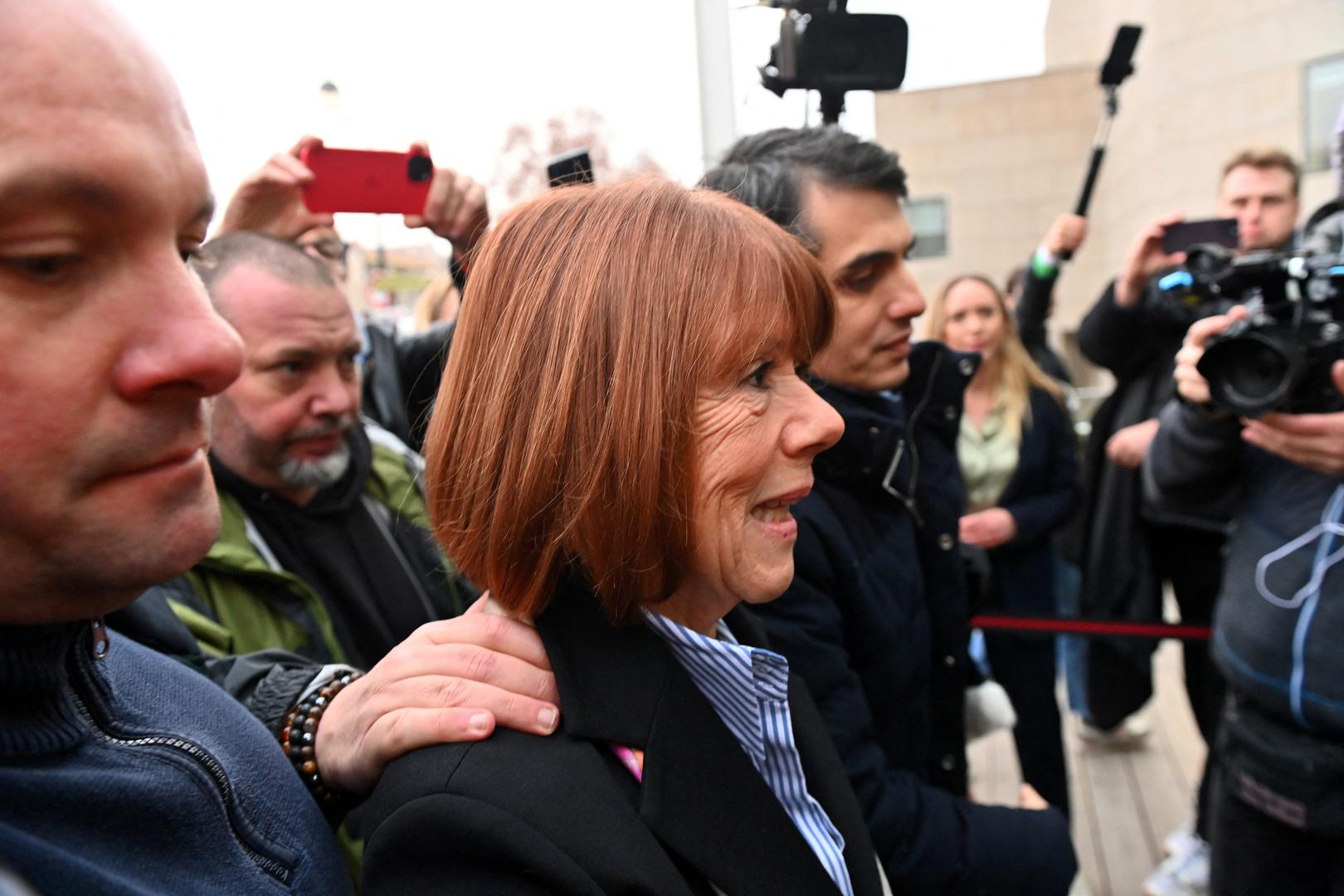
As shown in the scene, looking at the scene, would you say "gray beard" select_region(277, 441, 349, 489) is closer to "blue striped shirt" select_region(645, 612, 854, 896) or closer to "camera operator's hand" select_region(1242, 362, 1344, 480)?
"blue striped shirt" select_region(645, 612, 854, 896)

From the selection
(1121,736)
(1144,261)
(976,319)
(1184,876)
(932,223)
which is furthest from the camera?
(932,223)

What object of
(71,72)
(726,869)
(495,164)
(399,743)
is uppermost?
(71,72)

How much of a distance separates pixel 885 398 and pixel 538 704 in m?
1.25

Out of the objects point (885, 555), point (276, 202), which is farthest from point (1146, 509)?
point (276, 202)

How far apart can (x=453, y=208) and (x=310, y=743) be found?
1206 millimetres

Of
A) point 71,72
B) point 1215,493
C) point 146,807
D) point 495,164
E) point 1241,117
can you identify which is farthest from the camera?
point 495,164

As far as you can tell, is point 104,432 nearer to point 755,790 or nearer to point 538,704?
point 538,704

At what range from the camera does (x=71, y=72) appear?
0.71 m

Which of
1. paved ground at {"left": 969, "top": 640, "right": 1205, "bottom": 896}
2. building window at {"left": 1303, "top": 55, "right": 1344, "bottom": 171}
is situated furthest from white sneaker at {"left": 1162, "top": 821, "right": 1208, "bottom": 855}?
building window at {"left": 1303, "top": 55, "right": 1344, "bottom": 171}

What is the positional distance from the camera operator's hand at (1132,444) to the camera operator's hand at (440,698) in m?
3.02

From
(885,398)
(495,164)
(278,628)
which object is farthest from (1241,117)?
(278,628)

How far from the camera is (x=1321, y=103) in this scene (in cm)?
1193

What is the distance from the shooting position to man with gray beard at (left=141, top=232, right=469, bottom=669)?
2.04 m

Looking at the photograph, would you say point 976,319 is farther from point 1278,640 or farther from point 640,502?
point 640,502
